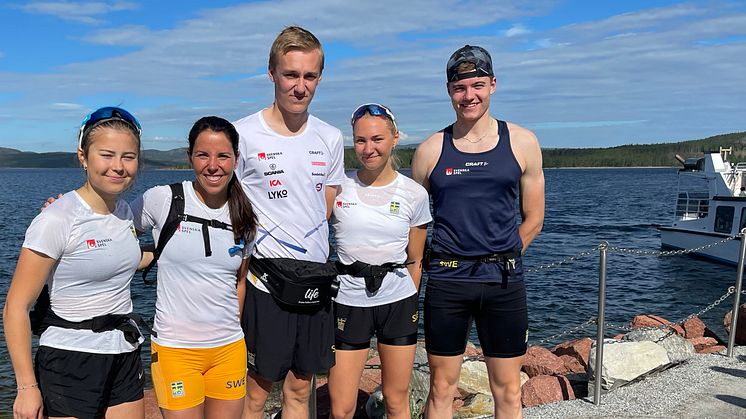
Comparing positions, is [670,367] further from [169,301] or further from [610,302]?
[610,302]

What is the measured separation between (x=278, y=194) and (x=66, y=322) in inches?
56.1

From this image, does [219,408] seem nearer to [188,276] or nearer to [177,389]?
[177,389]

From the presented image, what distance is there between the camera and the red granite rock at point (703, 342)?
11825mm

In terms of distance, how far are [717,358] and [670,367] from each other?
0.71 meters

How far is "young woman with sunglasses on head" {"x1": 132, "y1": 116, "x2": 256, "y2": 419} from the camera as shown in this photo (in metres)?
3.72

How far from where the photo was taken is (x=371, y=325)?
4477mm

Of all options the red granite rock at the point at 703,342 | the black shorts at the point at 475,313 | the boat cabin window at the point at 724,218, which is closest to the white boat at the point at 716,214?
the boat cabin window at the point at 724,218

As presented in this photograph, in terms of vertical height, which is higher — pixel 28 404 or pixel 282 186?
pixel 282 186

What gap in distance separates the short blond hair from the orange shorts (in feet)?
6.03

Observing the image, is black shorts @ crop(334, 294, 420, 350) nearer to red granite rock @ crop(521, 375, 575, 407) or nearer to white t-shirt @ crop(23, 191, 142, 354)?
white t-shirt @ crop(23, 191, 142, 354)

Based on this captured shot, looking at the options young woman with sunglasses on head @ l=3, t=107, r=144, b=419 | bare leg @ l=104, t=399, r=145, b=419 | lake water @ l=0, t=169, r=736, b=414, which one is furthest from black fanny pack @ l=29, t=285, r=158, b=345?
lake water @ l=0, t=169, r=736, b=414

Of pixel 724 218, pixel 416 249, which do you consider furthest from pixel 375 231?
pixel 724 218

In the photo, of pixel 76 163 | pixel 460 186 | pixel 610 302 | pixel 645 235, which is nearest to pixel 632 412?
pixel 460 186

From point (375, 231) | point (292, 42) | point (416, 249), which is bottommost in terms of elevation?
point (416, 249)
